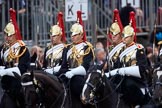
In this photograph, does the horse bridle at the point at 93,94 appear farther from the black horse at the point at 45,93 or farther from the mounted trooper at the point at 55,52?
the mounted trooper at the point at 55,52

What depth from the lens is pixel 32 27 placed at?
24.9 m

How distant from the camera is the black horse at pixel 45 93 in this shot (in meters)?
16.8

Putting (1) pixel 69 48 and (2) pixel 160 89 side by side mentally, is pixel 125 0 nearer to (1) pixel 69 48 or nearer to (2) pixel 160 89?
(1) pixel 69 48

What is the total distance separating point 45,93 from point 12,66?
6.60 ft

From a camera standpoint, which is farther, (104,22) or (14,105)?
(104,22)

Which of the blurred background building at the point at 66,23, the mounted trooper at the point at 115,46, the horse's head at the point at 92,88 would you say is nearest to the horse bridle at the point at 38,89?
the horse's head at the point at 92,88

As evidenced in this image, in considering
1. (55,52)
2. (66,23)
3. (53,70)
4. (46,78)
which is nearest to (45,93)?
(46,78)

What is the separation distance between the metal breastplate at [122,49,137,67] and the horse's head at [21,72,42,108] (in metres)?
1.97

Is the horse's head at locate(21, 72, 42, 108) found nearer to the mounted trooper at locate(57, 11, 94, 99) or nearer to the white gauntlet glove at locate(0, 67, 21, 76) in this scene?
the mounted trooper at locate(57, 11, 94, 99)

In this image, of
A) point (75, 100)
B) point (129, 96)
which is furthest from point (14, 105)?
point (129, 96)

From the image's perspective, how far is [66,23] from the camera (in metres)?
24.6

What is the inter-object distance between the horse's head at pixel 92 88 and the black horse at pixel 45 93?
951 millimetres

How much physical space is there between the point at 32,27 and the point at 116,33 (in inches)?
271

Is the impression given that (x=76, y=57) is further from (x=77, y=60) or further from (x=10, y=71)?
(x=10, y=71)
